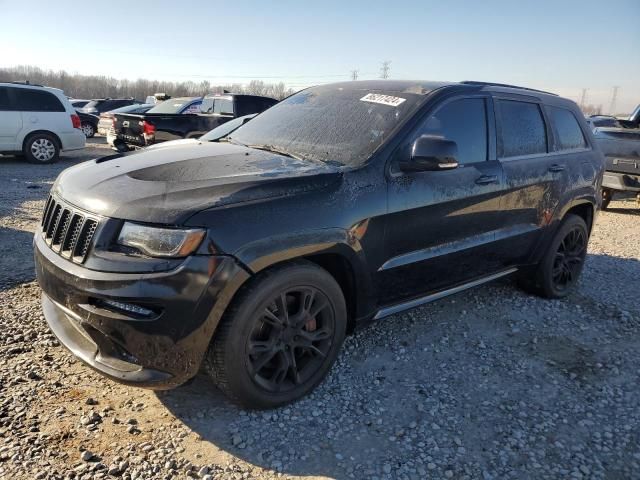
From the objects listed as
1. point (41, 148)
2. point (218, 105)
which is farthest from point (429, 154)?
point (41, 148)

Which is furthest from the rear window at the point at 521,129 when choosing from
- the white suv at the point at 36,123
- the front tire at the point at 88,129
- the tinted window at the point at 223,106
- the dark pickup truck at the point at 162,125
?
the front tire at the point at 88,129

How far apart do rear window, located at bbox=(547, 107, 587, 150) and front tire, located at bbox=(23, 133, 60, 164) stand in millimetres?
11211

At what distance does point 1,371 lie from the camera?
2.94 metres

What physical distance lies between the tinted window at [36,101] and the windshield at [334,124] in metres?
9.60

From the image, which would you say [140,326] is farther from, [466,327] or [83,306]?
[466,327]

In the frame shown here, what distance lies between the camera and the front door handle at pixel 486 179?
353 centimetres

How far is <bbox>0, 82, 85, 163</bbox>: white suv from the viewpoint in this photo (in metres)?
11.0

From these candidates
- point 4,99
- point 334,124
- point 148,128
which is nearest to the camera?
point 334,124

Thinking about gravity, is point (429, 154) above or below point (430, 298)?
above

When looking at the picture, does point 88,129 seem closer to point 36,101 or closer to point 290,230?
point 36,101

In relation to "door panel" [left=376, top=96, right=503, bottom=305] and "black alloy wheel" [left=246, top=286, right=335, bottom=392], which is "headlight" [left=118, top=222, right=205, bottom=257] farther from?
"door panel" [left=376, top=96, right=503, bottom=305]

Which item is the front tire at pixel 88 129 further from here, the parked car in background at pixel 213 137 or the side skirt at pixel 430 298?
the side skirt at pixel 430 298

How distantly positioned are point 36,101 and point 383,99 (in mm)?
10729

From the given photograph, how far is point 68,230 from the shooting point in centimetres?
253
